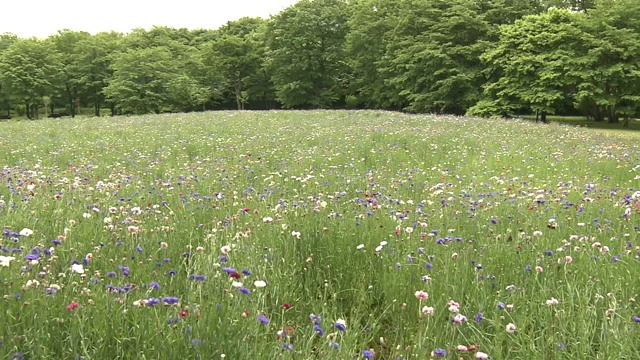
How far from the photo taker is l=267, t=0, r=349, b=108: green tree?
52.2 meters

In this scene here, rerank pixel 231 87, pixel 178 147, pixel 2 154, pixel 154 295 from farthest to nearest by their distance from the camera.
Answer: pixel 231 87 < pixel 178 147 < pixel 2 154 < pixel 154 295

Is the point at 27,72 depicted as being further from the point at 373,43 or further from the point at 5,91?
the point at 373,43

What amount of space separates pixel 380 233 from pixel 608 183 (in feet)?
18.6

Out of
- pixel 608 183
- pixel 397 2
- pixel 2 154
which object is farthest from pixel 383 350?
pixel 397 2

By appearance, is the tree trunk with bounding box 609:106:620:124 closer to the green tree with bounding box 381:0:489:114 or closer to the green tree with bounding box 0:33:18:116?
the green tree with bounding box 381:0:489:114

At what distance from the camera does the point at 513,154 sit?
1010 centimetres

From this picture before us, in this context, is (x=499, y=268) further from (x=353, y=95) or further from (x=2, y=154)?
(x=353, y=95)

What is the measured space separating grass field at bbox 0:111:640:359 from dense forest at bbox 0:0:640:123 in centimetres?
2979

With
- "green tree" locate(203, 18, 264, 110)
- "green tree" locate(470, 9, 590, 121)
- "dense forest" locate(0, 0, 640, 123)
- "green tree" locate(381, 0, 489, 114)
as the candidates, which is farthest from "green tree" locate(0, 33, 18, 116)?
"green tree" locate(470, 9, 590, 121)

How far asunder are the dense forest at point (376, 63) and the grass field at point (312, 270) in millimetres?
29787

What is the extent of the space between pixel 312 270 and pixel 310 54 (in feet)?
169

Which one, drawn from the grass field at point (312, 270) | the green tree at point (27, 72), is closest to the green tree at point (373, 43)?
the green tree at point (27, 72)

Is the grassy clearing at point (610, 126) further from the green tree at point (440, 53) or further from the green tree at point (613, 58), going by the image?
the green tree at point (440, 53)

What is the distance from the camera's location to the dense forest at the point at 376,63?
3122 centimetres
